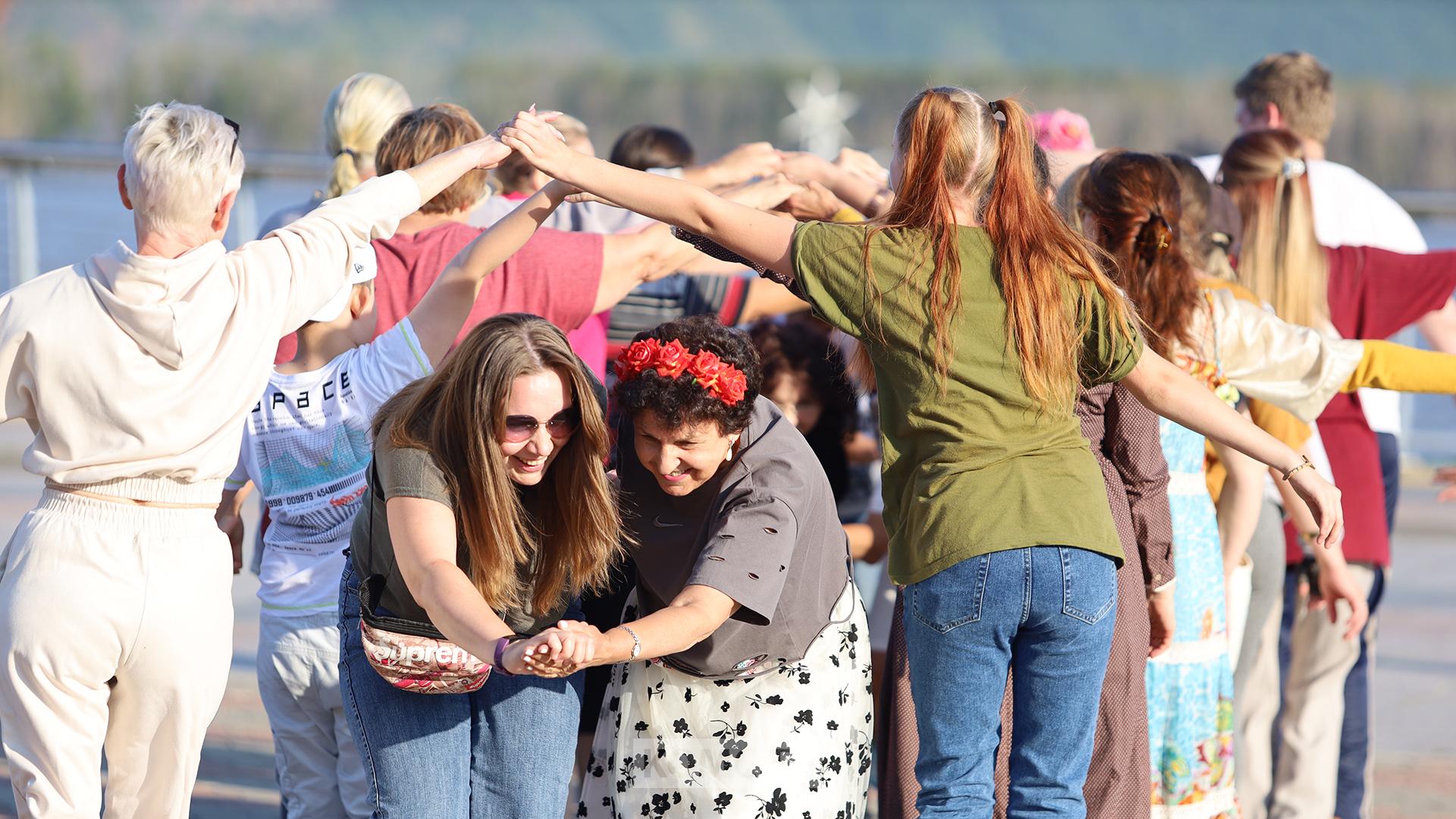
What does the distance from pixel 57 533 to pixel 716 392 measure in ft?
3.83

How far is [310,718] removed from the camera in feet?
10.8

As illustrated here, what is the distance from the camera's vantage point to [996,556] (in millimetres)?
2711

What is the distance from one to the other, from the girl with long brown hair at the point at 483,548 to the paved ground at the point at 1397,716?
1.89 metres

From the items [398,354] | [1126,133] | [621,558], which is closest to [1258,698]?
[621,558]

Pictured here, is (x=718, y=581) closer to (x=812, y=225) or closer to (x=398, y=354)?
(x=812, y=225)

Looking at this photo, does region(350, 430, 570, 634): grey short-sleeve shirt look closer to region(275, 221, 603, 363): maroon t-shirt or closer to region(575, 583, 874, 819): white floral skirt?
region(575, 583, 874, 819): white floral skirt

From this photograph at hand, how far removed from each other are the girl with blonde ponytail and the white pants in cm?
124

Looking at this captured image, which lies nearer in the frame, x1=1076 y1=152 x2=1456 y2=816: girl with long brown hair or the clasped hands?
the clasped hands

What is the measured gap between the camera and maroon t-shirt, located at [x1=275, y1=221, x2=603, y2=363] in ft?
11.3

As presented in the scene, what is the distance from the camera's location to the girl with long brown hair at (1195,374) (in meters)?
3.41

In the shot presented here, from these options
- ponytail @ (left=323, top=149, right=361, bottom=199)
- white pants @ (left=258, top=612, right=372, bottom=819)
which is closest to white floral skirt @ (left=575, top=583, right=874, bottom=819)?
white pants @ (left=258, top=612, right=372, bottom=819)

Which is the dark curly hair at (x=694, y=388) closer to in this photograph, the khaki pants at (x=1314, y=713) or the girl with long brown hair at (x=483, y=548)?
the girl with long brown hair at (x=483, y=548)

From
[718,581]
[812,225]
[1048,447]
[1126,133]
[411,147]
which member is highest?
[1126,133]

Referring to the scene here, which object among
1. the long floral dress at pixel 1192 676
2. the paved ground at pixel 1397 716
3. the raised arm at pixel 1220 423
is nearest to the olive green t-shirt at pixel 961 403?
the raised arm at pixel 1220 423
